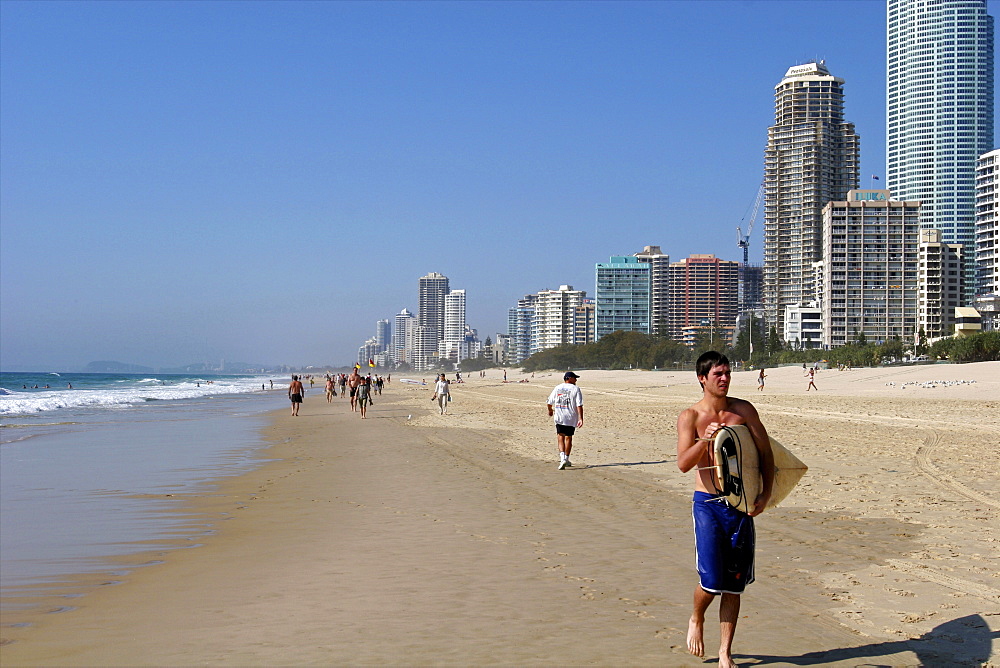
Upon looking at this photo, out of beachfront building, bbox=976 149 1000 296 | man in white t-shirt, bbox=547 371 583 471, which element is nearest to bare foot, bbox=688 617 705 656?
man in white t-shirt, bbox=547 371 583 471

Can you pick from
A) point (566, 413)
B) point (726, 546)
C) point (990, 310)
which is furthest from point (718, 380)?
point (990, 310)

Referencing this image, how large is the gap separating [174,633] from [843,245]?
14376 cm

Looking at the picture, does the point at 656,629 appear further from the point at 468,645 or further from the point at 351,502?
the point at 351,502

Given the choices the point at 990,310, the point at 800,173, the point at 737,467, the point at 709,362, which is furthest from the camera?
the point at 800,173

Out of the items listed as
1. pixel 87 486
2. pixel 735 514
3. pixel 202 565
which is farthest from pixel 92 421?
pixel 735 514

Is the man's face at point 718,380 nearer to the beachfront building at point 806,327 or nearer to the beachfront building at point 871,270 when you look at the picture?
the beachfront building at point 871,270

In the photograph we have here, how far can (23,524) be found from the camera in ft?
29.1

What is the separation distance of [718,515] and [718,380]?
27.8 inches

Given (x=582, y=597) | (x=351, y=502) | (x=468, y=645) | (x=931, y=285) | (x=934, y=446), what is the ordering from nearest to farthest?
Answer: (x=468, y=645) < (x=582, y=597) < (x=351, y=502) < (x=934, y=446) < (x=931, y=285)

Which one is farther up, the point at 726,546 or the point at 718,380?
the point at 718,380

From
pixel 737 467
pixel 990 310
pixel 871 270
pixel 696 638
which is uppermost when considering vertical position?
pixel 871 270

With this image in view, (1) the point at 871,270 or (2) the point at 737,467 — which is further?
(1) the point at 871,270

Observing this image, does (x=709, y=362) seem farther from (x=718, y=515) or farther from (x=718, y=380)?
(x=718, y=515)

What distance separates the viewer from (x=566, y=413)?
13312mm
